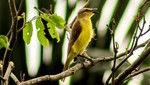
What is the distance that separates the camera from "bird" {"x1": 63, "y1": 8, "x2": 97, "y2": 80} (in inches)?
162

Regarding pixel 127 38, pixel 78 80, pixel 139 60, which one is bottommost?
pixel 78 80

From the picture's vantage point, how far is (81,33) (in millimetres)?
4305

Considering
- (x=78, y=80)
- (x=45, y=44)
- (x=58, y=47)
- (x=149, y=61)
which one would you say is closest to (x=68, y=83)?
(x=78, y=80)

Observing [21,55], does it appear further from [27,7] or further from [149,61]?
[149,61]

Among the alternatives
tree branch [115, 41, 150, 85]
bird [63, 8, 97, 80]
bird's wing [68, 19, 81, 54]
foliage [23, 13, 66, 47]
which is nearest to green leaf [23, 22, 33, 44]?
foliage [23, 13, 66, 47]

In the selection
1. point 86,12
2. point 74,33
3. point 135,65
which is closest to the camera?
point 135,65

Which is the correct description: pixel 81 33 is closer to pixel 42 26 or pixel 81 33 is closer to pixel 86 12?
pixel 86 12

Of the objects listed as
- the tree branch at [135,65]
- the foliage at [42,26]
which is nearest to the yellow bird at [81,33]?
the foliage at [42,26]

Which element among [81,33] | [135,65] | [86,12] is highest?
[135,65]

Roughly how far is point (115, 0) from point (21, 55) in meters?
0.99

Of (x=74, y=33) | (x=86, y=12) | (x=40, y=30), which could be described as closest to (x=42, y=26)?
(x=40, y=30)

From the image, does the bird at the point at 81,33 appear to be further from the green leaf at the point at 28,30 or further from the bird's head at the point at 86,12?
the green leaf at the point at 28,30

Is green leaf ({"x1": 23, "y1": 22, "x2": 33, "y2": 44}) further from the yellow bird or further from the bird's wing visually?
the bird's wing

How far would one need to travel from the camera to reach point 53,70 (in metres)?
4.09
